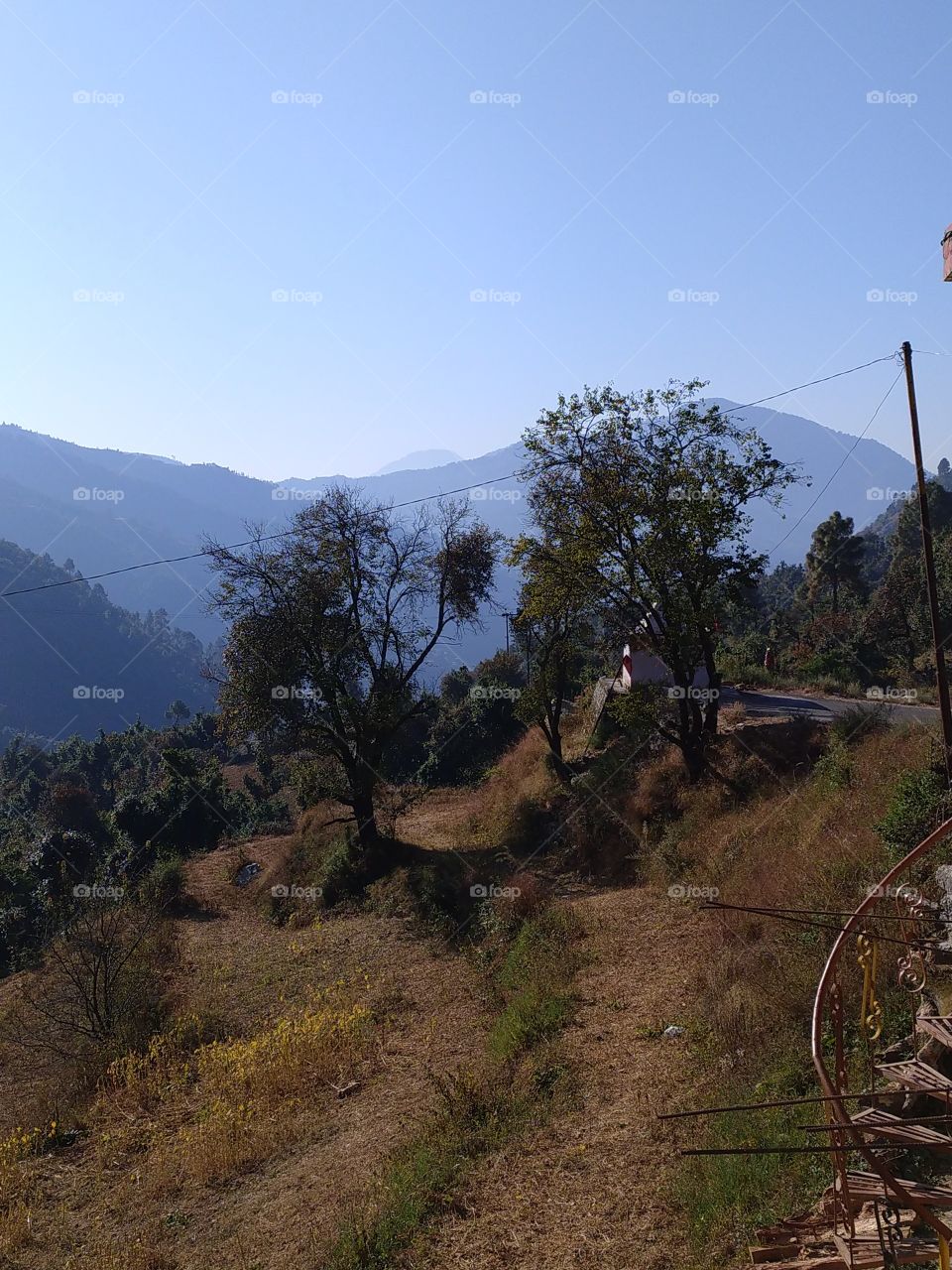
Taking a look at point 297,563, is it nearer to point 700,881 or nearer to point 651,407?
point 651,407

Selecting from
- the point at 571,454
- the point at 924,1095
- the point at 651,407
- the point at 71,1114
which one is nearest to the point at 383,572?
the point at 571,454

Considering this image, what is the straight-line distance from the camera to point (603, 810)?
66.1ft

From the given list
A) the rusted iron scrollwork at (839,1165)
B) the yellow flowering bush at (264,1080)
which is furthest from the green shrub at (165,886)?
the rusted iron scrollwork at (839,1165)

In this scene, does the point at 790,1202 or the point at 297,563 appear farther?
the point at 297,563

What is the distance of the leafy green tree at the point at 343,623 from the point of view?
21078mm

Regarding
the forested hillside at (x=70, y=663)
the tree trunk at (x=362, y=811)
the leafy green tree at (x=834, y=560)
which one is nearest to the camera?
the tree trunk at (x=362, y=811)

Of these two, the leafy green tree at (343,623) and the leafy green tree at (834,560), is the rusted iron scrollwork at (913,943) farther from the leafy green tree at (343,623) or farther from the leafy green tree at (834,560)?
the leafy green tree at (834,560)

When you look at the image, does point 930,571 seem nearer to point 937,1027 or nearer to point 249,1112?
point 937,1027

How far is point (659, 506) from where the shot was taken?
59.2 ft

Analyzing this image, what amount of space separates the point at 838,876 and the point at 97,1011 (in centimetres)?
1129

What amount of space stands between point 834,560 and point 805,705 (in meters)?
29.1

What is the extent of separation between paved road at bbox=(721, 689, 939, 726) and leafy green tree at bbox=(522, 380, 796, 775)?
182 inches

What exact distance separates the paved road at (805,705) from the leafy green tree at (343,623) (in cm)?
868

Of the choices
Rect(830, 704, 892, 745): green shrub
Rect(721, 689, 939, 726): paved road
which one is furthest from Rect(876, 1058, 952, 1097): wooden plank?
Rect(721, 689, 939, 726): paved road
